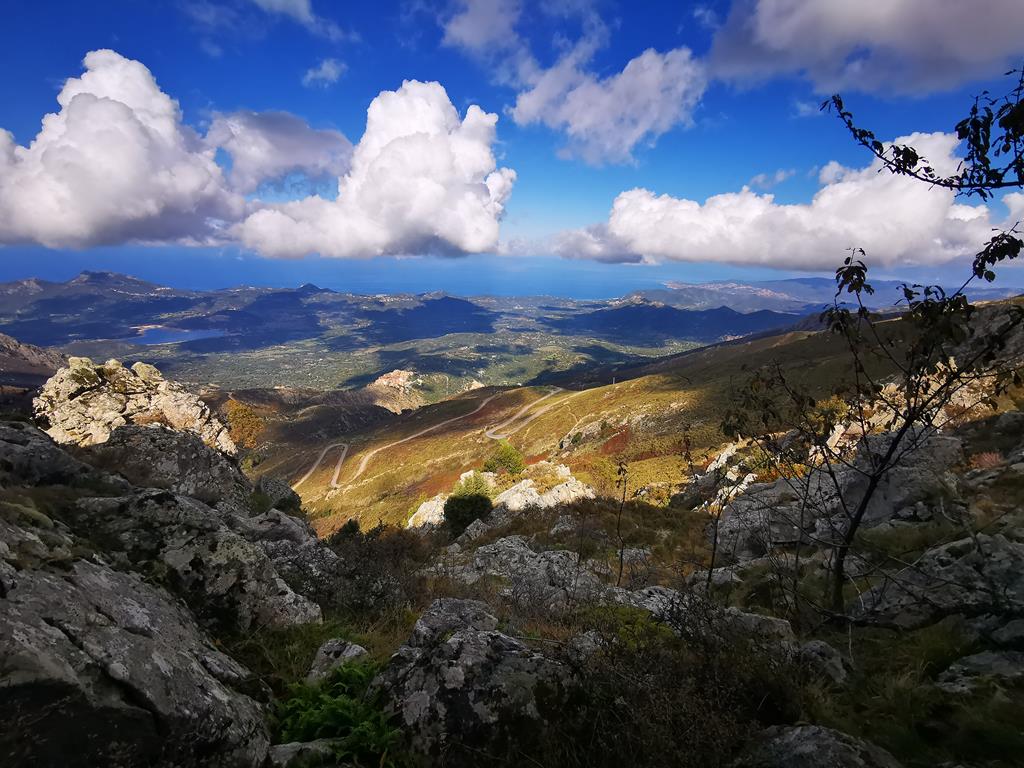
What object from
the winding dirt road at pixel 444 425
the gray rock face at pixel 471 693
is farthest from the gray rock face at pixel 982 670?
the winding dirt road at pixel 444 425

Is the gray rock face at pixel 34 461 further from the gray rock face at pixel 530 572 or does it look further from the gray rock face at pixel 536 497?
the gray rock face at pixel 536 497

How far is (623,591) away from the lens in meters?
12.1

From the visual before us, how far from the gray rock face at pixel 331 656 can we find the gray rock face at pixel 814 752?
15.7 feet

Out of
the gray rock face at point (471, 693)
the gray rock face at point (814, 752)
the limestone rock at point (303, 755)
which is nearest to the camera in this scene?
the gray rock face at point (814, 752)

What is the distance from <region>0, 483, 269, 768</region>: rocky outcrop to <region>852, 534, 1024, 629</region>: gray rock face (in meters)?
7.54

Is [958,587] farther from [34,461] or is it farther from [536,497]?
[536,497]

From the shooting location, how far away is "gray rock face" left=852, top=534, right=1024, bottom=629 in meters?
6.16

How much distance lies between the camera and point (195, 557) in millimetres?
7500

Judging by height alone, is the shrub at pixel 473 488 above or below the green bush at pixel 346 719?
below

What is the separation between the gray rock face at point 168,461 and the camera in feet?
58.2

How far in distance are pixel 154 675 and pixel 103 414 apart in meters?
36.9

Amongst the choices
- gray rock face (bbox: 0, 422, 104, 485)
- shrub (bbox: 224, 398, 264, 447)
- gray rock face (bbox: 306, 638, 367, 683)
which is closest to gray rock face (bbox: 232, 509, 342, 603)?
gray rock face (bbox: 306, 638, 367, 683)

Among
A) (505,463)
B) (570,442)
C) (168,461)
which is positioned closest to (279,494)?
(168,461)

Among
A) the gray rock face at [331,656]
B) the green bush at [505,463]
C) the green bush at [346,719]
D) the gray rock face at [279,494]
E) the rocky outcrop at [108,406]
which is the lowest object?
the green bush at [505,463]
